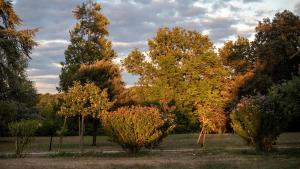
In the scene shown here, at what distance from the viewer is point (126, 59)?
2468 inches

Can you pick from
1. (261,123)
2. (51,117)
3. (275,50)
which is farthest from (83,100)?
(275,50)

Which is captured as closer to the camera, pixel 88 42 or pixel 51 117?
pixel 51 117

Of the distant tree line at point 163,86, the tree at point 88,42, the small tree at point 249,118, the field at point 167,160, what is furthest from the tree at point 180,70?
the field at point 167,160

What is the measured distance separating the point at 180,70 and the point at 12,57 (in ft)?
99.3

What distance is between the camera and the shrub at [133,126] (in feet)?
69.9

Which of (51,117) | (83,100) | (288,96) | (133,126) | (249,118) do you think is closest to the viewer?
(288,96)

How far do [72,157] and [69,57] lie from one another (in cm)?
2935

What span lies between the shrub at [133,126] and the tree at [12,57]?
37.2 ft

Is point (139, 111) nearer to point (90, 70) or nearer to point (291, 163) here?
point (291, 163)

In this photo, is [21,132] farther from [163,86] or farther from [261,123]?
[163,86]

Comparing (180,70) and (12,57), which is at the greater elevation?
(180,70)

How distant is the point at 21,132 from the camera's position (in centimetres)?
2159

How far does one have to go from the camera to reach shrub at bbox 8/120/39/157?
839 inches

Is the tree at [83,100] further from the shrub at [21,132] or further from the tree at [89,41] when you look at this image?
the tree at [89,41]
